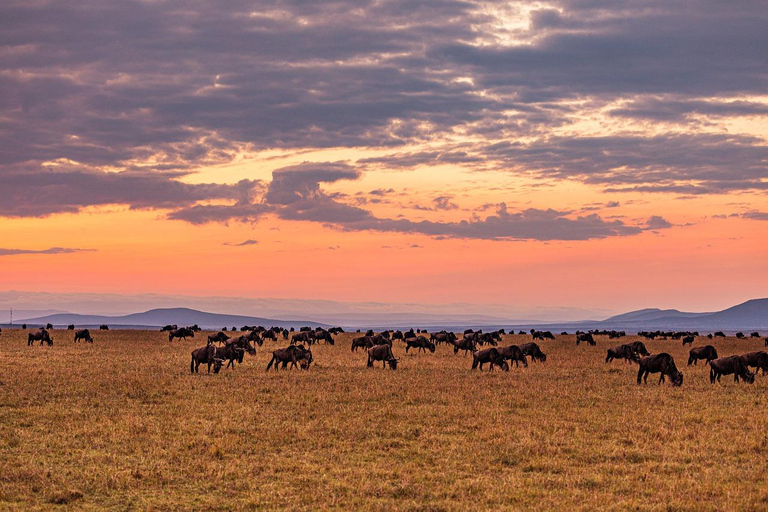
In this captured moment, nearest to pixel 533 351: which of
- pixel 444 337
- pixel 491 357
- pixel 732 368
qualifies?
pixel 491 357

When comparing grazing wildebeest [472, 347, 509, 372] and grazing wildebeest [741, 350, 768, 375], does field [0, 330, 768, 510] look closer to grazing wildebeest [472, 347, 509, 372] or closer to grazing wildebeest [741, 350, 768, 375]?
grazing wildebeest [741, 350, 768, 375]

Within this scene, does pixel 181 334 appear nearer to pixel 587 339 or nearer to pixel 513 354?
pixel 587 339

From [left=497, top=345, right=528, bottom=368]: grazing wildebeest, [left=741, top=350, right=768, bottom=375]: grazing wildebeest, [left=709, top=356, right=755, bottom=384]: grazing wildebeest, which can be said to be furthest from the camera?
[left=497, top=345, right=528, bottom=368]: grazing wildebeest

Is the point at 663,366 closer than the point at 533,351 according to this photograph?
Yes

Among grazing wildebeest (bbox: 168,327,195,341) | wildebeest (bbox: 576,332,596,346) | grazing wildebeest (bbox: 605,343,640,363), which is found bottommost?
grazing wildebeest (bbox: 168,327,195,341)

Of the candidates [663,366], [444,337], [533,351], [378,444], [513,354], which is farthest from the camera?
[444,337]

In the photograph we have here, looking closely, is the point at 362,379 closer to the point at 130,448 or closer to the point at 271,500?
the point at 130,448

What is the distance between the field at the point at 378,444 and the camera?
1407 cm

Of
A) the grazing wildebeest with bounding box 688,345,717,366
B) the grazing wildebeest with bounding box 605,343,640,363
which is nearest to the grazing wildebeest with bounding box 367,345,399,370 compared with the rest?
the grazing wildebeest with bounding box 605,343,640,363

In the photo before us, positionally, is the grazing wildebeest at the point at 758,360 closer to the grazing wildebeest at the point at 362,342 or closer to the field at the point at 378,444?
the field at the point at 378,444

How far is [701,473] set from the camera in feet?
51.3

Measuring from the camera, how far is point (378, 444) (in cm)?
→ 1870

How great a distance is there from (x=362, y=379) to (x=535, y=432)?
45.6ft

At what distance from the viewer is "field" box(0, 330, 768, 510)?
46.2 feet
